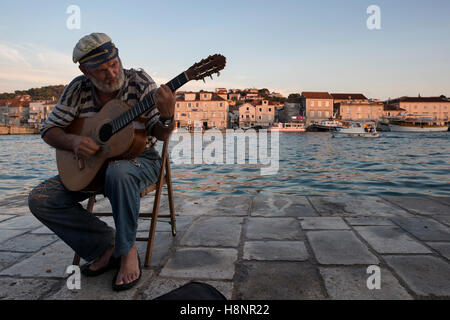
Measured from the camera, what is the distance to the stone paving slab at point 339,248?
6.87ft

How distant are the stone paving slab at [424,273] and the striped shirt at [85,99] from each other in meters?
1.92

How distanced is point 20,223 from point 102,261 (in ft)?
5.72

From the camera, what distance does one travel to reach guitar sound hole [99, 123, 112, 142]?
76.8 inches

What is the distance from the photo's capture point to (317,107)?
67.8 meters

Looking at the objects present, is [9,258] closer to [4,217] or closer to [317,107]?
[4,217]

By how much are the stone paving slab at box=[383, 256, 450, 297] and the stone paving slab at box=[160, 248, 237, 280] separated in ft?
3.55

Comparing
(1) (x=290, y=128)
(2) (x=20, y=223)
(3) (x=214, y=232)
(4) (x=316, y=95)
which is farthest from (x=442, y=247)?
(4) (x=316, y=95)

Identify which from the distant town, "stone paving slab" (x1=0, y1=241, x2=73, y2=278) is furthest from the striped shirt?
the distant town

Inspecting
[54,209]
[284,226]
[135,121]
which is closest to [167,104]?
[135,121]

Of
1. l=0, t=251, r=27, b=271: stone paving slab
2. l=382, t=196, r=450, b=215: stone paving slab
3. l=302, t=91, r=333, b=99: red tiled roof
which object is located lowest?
l=0, t=251, r=27, b=271: stone paving slab

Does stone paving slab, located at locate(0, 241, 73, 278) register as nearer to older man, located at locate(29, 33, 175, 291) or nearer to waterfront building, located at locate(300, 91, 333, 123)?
older man, located at locate(29, 33, 175, 291)

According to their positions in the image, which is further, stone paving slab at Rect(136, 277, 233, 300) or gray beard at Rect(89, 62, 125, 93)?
gray beard at Rect(89, 62, 125, 93)

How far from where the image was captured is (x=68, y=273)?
200 centimetres

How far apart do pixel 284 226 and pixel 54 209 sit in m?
2.00
